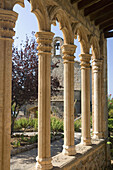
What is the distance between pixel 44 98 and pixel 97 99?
2905mm

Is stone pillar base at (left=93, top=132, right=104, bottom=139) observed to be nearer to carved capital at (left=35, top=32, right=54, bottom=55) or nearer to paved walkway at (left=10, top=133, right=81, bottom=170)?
paved walkway at (left=10, top=133, right=81, bottom=170)

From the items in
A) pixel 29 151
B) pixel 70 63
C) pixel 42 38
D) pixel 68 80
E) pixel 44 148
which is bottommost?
pixel 29 151

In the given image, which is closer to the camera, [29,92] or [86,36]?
[86,36]

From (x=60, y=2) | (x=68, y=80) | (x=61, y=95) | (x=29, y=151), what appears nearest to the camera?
(x=60, y=2)

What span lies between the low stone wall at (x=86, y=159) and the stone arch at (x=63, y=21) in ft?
7.85

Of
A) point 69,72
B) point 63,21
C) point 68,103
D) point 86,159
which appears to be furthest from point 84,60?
point 86,159

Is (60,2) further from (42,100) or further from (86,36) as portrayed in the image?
(42,100)

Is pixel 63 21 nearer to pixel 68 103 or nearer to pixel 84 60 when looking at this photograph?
pixel 84 60

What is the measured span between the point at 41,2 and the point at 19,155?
163 inches

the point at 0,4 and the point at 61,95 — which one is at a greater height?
the point at 0,4

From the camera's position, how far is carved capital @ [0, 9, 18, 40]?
2562 millimetres

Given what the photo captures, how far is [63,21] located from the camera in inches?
164

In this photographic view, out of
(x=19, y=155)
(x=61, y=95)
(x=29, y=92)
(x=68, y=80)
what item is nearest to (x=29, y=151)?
(x=19, y=155)

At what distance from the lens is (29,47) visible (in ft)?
25.6
